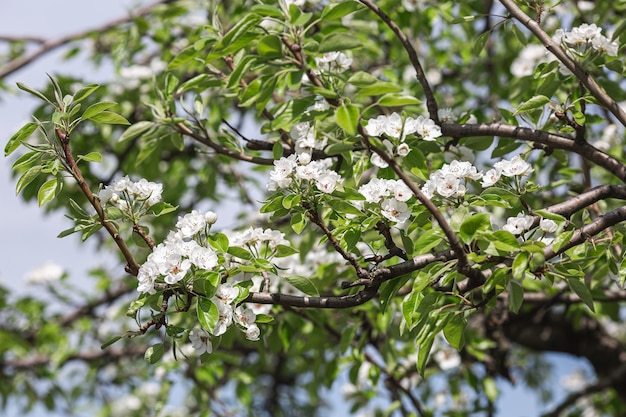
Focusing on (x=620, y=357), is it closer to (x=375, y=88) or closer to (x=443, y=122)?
(x=443, y=122)

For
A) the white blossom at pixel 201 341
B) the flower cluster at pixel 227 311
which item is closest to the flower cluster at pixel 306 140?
the flower cluster at pixel 227 311

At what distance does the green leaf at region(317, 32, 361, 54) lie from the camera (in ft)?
5.25

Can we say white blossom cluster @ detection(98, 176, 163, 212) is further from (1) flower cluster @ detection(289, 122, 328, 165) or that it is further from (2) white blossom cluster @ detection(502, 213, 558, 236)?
(2) white blossom cluster @ detection(502, 213, 558, 236)

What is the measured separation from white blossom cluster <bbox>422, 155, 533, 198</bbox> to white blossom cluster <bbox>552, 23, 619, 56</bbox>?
38 centimetres

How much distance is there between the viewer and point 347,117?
148 cm

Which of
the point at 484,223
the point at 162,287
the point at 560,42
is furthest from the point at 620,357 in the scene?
the point at 162,287

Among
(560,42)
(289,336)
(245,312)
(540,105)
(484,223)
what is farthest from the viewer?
(289,336)

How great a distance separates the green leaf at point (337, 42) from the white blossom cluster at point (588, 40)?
656 mm

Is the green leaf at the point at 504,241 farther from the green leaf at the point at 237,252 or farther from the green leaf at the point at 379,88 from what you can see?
the green leaf at the point at 237,252

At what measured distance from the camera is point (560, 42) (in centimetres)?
202

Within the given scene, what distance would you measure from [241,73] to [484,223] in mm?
592

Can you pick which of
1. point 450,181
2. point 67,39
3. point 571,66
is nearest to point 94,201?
point 450,181

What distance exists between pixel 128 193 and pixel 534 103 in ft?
3.23

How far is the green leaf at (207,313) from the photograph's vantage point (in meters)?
1.55
